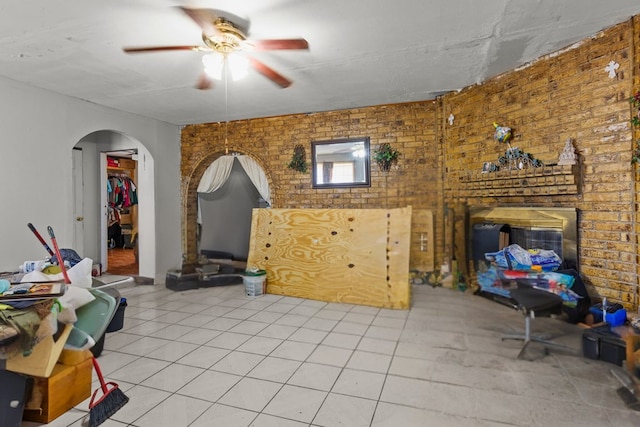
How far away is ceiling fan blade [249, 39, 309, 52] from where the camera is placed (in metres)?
2.93

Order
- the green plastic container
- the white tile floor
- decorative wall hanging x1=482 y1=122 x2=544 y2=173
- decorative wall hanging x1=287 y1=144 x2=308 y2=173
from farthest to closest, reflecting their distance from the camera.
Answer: decorative wall hanging x1=287 y1=144 x2=308 y2=173, decorative wall hanging x1=482 y1=122 x2=544 y2=173, the white tile floor, the green plastic container

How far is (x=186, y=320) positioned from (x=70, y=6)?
3.05 m

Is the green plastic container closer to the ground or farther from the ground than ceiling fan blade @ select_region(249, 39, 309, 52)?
closer to the ground

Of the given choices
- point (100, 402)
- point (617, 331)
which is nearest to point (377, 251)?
point (617, 331)

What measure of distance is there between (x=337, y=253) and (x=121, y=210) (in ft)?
24.0

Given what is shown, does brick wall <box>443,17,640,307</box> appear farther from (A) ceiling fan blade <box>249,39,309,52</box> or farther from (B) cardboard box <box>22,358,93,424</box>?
(B) cardboard box <box>22,358,93,424</box>

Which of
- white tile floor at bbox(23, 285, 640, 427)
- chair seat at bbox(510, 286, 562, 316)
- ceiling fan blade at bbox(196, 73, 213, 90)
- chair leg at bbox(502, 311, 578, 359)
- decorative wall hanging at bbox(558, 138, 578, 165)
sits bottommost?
white tile floor at bbox(23, 285, 640, 427)

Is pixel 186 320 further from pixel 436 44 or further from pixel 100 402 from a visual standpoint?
pixel 436 44

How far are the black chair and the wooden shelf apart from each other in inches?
43.6

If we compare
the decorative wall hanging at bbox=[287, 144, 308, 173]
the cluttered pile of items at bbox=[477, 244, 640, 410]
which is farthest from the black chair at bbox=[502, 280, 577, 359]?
the decorative wall hanging at bbox=[287, 144, 308, 173]

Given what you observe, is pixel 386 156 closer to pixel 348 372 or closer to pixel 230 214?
pixel 230 214

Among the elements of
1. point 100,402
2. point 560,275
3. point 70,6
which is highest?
point 70,6

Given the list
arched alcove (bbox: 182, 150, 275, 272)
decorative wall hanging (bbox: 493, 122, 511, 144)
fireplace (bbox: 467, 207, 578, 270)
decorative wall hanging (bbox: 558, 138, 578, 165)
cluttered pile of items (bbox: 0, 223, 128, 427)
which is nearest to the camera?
cluttered pile of items (bbox: 0, 223, 128, 427)

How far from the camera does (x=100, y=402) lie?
1.72 metres
